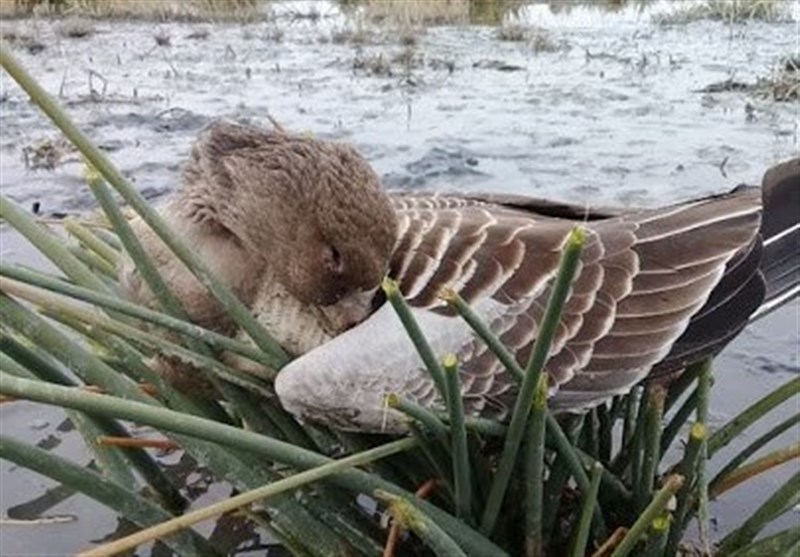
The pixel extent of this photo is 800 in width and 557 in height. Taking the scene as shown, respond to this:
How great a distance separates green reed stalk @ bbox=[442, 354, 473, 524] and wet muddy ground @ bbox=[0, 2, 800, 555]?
1.58m

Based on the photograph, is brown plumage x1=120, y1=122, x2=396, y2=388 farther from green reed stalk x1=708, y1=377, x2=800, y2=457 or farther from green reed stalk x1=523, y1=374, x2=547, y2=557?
green reed stalk x1=708, y1=377, x2=800, y2=457

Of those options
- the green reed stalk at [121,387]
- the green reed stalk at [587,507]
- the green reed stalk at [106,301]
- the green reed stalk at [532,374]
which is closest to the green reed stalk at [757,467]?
the green reed stalk at [587,507]

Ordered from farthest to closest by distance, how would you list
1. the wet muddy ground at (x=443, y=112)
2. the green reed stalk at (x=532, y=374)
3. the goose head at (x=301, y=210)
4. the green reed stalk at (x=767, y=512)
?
the wet muddy ground at (x=443, y=112), the goose head at (x=301, y=210), the green reed stalk at (x=767, y=512), the green reed stalk at (x=532, y=374)

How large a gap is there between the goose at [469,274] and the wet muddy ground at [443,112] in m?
1.24

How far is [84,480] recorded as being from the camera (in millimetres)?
2322

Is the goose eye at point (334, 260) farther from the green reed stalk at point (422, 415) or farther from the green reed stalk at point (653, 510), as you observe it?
the green reed stalk at point (653, 510)

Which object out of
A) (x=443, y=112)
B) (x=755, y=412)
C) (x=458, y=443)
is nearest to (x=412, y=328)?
(x=458, y=443)

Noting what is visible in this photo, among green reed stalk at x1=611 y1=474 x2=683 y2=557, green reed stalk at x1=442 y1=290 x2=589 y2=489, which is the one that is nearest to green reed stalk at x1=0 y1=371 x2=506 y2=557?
green reed stalk at x1=442 y1=290 x2=589 y2=489

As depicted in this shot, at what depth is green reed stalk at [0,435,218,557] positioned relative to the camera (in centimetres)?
218

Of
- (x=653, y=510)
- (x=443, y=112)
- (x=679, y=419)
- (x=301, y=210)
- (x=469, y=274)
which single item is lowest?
(x=443, y=112)

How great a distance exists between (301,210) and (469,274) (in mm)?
423

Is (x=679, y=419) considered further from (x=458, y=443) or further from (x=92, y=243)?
(x=92, y=243)

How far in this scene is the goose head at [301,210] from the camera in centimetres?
274

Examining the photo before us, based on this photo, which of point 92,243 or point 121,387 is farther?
point 92,243
